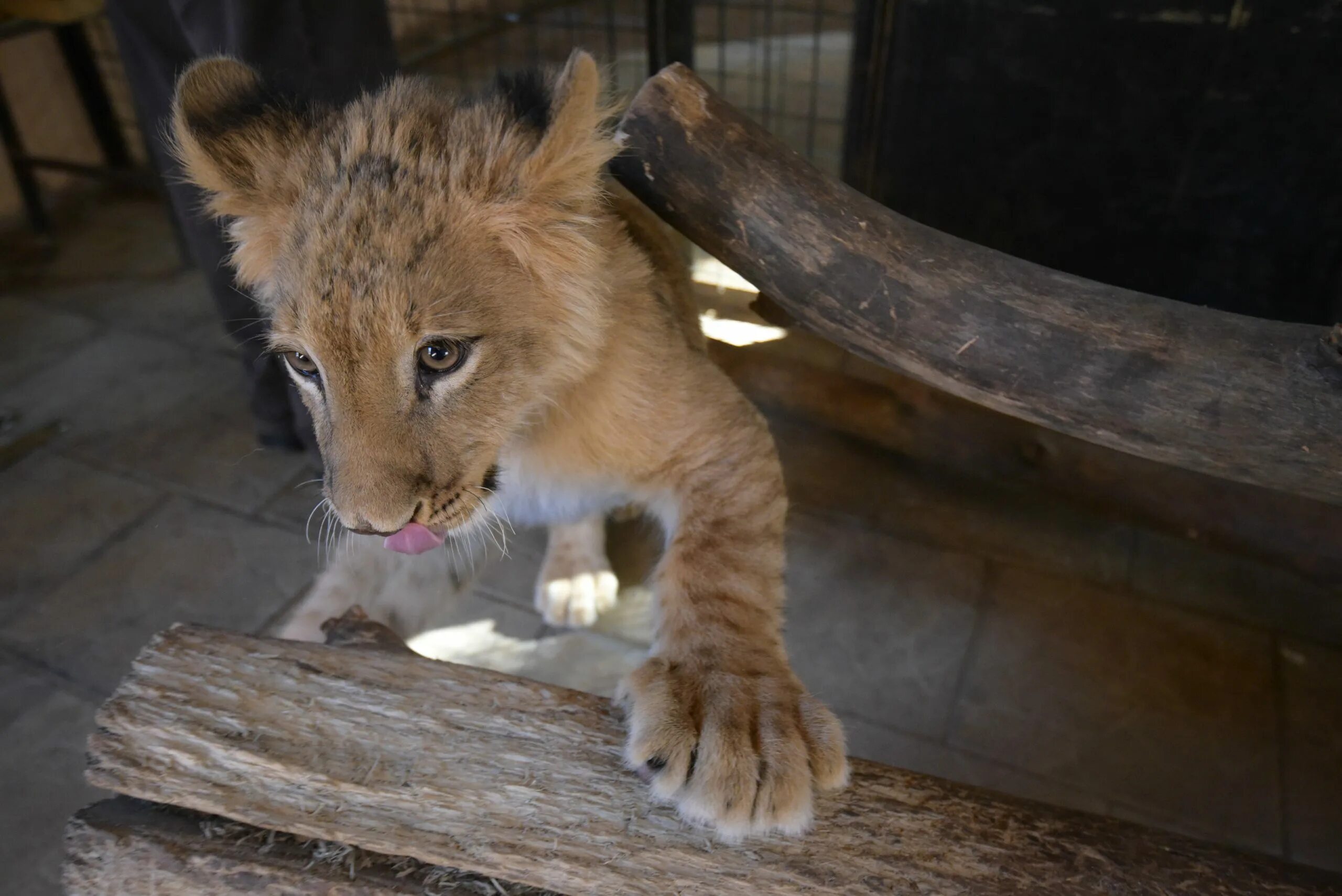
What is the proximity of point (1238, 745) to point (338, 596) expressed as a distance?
2139 mm

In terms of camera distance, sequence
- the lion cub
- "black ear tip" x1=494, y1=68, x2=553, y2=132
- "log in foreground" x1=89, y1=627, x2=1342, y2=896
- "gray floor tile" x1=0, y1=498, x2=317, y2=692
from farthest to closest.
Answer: "gray floor tile" x1=0, y1=498, x2=317, y2=692 < "black ear tip" x1=494, y1=68, x2=553, y2=132 < the lion cub < "log in foreground" x1=89, y1=627, x2=1342, y2=896

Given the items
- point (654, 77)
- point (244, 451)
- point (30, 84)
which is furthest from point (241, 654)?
point (30, 84)

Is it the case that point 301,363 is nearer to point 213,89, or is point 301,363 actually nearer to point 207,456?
point 213,89

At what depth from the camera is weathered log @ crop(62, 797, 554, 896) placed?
1.25m

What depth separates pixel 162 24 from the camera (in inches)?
92.4

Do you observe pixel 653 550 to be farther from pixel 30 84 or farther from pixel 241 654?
pixel 30 84

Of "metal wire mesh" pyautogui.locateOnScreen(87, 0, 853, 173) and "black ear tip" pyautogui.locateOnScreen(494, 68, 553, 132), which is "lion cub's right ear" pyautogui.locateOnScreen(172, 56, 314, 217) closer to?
"black ear tip" pyautogui.locateOnScreen(494, 68, 553, 132)

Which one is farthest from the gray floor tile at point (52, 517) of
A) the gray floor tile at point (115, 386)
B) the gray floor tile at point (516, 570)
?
the gray floor tile at point (516, 570)

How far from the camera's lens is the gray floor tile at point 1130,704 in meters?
2.06

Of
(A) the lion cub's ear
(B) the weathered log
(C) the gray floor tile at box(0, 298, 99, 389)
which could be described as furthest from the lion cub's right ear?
(C) the gray floor tile at box(0, 298, 99, 389)

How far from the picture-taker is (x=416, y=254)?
1419 millimetres

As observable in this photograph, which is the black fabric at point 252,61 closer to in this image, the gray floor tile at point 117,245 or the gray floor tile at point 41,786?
the gray floor tile at point 41,786

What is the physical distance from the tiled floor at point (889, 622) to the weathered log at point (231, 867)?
824 millimetres

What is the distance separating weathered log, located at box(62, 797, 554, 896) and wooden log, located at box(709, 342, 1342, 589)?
1.78 m
